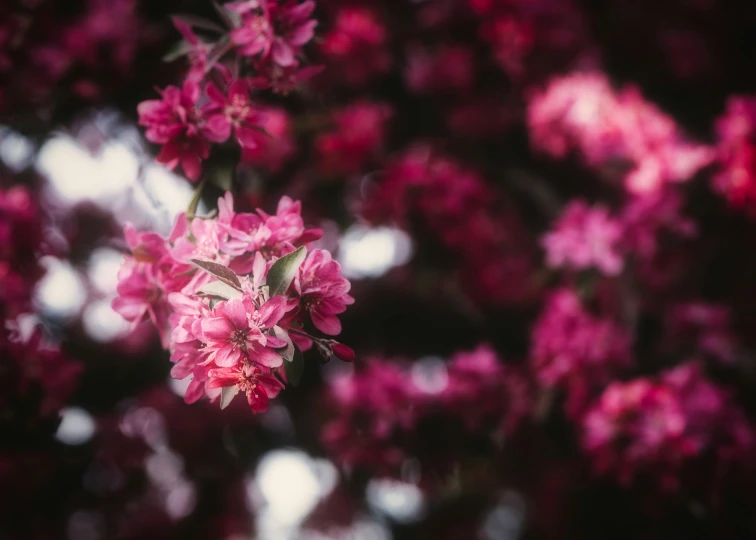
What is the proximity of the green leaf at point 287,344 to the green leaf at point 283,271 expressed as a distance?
0.06 m

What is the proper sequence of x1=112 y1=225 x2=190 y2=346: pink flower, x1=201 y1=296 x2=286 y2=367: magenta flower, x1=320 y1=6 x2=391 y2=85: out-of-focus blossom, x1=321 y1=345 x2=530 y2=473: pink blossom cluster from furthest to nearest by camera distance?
x1=320 y1=6 x2=391 y2=85: out-of-focus blossom → x1=321 y1=345 x2=530 y2=473: pink blossom cluster → x1=112 y1=225 x2=190 y2=346: pink flower → x1=201 y1=296 x2=286 y2=367: magenta flower

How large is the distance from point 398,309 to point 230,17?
2.45 m

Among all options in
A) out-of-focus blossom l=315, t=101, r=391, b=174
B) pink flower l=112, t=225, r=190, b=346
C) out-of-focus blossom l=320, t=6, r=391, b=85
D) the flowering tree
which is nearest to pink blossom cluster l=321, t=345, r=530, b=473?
the flowering tree

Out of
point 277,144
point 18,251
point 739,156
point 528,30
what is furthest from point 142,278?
point 739,156

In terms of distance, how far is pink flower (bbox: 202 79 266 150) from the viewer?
49.8 inches

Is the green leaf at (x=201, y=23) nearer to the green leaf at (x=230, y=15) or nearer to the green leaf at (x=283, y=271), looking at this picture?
the green leaf at (x=230, y=15)

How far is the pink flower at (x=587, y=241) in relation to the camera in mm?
2395

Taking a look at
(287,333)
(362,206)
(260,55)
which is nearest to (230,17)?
(260,55)

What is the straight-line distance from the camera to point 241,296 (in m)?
0.91

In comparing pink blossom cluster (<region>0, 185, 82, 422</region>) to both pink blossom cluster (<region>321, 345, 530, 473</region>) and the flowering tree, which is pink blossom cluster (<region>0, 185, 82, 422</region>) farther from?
pink blossom cluster (<region>321, 345, 530, 473</region>)

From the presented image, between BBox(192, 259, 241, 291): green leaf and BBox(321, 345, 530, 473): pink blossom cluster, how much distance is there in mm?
1322

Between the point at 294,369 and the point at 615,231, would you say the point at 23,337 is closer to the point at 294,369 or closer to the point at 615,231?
the point at 294,369

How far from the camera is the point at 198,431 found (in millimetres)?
2910

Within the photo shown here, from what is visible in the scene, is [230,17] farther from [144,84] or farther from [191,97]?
[144,84]
